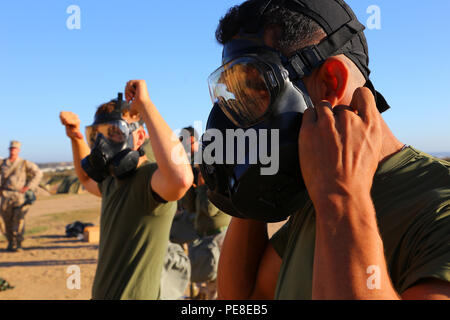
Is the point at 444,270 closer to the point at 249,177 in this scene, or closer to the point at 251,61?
the point at 249,177

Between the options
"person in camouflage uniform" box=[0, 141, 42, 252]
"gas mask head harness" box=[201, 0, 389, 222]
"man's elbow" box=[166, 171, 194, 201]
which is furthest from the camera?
"person in camouflage uniform" box=[0, 141, 42, 252]

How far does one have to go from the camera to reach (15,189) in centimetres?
1137

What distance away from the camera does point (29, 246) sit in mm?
12281

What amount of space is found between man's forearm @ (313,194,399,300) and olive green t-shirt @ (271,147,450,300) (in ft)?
0.54

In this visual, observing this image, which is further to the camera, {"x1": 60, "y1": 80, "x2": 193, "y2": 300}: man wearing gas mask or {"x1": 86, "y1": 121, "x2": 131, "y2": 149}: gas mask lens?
{"x1": 86, "y1": 121, "x2": 131, "y2": 149}: gas mask lens

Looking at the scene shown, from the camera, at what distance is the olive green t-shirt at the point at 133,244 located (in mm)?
3182

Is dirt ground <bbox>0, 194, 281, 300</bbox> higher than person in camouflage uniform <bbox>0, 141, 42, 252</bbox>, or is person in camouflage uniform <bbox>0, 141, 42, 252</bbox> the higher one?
person in camouflage uniform <bbox>0, 141, 42, 252</bbox>

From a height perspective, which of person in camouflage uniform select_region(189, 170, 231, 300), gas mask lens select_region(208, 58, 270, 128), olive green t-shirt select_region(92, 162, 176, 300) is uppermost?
gas mask lens select_region(208, 58, 270, 128)

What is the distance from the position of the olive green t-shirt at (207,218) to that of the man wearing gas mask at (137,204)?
8.37ft

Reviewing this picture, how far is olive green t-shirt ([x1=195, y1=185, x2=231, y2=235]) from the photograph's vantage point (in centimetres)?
605

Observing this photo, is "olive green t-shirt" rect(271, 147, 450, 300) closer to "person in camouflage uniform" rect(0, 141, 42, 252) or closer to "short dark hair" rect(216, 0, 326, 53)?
"short dark hair" rect(216, 0, 326, 53)

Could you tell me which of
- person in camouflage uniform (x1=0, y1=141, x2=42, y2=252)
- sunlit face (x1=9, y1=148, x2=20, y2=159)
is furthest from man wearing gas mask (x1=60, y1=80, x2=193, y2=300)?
sunlit face (x1=9, y1=148, x2=20, y2=159)

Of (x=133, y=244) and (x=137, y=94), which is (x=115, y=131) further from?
(x=133, y=244)
